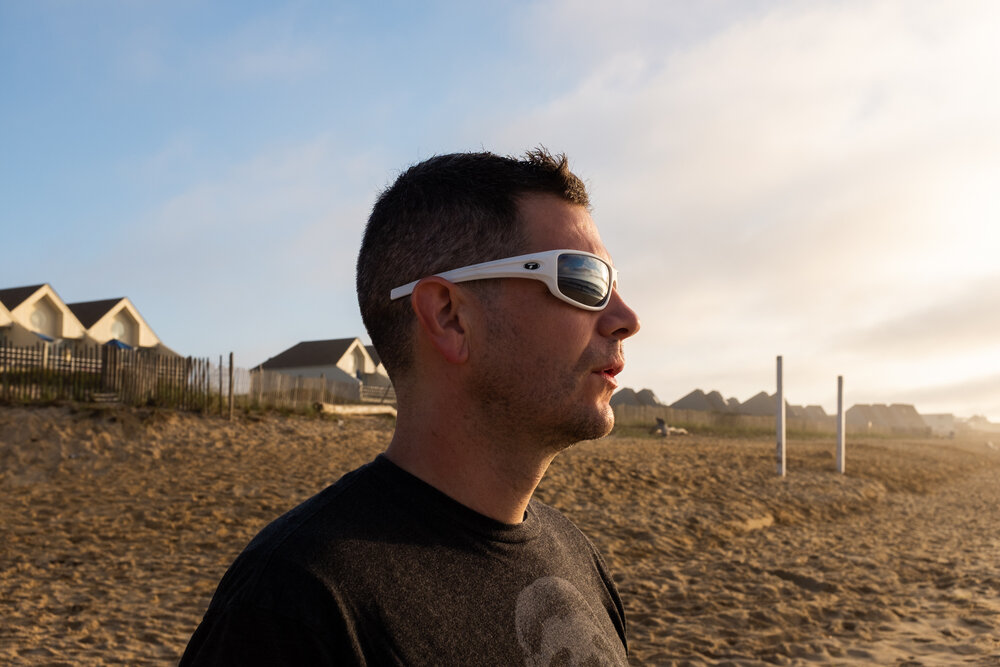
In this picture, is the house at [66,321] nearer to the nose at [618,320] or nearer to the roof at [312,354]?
the roof at [312,354]

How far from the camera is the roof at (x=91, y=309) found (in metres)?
35.2

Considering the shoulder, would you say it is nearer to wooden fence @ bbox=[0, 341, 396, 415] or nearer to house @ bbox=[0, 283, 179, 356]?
Result: wooden fence @ bbox=[0, 341, 396, 415]

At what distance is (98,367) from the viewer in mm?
18031

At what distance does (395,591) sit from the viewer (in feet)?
4.23

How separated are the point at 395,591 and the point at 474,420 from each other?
0.38m

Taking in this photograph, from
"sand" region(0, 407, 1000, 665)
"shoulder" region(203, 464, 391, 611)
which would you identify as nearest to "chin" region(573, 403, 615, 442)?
"shoulder" region(203, 464, 391, 611)

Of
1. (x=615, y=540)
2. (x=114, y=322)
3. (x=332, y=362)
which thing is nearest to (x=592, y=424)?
(x=615, y=540)

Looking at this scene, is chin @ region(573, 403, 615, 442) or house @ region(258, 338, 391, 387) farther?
house @ region(258, 338, 391, 387)

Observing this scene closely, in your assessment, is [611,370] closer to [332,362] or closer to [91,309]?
[91,309]

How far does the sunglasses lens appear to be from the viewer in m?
1.55

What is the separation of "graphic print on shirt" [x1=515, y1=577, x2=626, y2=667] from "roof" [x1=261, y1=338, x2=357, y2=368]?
44.8m

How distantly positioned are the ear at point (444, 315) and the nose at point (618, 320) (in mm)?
299

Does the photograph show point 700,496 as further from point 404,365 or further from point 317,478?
point 404,365

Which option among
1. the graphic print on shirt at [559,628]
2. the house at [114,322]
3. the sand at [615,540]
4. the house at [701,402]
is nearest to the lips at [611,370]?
the graphic print on shirt at [559,628]
